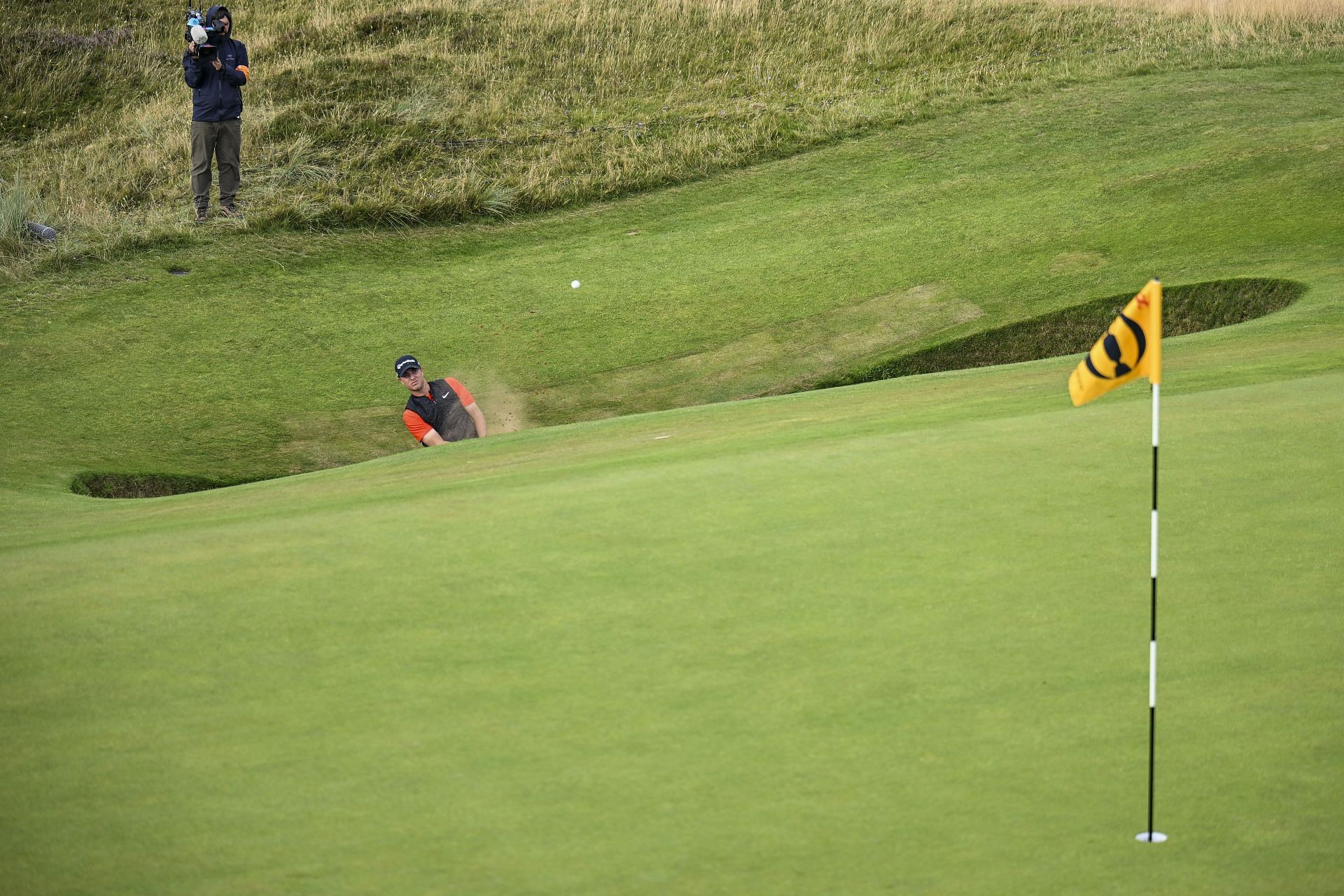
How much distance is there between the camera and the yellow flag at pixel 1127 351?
428 centimetres

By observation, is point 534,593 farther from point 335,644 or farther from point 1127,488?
point 1127,488

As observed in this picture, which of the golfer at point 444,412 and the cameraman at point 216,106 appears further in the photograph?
the cameraman at point 216,106

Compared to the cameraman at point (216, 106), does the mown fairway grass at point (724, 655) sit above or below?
below

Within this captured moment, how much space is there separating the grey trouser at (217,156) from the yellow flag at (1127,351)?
1341 centimetres

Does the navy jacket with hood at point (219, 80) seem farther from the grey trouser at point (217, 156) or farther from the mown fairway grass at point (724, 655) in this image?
the mown fairway grass at point (724, 655)

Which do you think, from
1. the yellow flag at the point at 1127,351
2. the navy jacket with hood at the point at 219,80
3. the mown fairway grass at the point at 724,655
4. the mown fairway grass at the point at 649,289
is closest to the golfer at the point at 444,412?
the mown fairway grass at the point at 649,289

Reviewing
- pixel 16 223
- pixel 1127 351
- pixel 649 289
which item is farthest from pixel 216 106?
pixel 1127 351

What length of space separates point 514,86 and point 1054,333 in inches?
443

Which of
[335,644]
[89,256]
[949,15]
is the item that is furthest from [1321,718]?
[949,15]

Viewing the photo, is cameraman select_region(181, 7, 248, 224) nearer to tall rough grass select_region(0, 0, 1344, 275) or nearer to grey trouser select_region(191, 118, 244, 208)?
grey trouser select_region(191, 118, 244, 208)

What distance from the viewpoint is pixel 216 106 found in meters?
15.9

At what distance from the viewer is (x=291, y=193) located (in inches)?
685

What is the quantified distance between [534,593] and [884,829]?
6.32 ft

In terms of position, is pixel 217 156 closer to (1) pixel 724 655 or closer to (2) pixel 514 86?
(2) pixel 514 86
